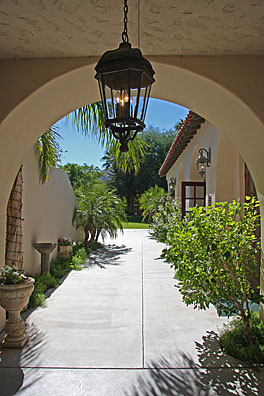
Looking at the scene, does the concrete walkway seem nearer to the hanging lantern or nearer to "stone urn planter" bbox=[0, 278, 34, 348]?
"stone urn planter" bbox=[0, 278, 34, 348]

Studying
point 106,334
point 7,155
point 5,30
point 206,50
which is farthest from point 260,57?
point 106,334

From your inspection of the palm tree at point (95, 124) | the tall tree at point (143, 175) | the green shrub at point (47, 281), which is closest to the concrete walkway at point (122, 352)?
the green shrub at point (47, 281)

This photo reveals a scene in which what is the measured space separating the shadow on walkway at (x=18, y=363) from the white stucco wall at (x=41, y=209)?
2684 millimetres

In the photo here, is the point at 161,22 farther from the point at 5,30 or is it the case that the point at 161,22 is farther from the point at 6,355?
the point at 6,355

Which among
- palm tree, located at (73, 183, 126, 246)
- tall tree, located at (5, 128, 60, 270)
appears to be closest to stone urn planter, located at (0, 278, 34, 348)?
tall tree, located at (5, 128, 60, 270)

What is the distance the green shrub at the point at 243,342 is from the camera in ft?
11.2

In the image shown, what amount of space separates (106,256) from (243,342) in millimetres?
7024

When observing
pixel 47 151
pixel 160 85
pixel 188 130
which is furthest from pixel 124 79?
pixel 188 130

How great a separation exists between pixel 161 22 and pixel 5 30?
152 cm

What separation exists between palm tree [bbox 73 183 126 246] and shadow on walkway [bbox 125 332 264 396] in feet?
25.1

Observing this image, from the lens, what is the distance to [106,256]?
10.3 meters

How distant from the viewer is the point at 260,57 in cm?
362

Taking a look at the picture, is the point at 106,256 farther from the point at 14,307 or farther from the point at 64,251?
the point at 14,307

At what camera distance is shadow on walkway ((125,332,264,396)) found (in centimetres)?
293
